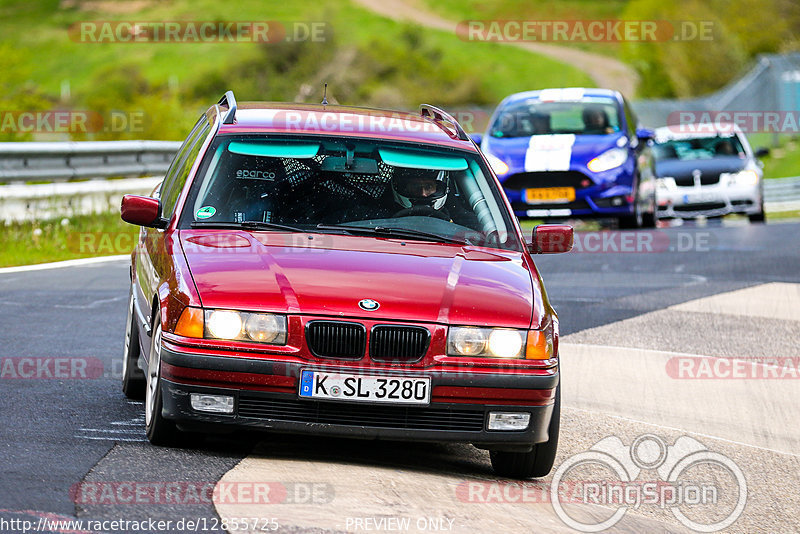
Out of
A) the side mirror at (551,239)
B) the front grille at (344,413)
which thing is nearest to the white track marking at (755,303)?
the side mirror at (551,239)

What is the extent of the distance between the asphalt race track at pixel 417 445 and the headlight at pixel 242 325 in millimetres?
539

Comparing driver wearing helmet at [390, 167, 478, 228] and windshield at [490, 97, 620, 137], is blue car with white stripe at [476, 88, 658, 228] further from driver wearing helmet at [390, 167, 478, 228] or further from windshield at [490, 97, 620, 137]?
Answer: driver wearing helmet at [390, 167, 478, 228]

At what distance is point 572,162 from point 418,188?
1053 centimetres

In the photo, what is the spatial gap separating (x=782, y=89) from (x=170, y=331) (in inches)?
1401

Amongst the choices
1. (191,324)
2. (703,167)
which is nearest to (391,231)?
(191,324)

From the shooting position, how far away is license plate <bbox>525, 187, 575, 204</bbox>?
17.2 m

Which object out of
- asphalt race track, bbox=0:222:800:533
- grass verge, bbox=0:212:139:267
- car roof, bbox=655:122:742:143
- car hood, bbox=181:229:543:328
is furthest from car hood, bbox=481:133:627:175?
car hood, bbox=181:229:543:328

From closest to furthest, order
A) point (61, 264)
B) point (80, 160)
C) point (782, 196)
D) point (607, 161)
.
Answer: point (61, 264) < point (607, 161) < point (80, 160) < point (782, 196)

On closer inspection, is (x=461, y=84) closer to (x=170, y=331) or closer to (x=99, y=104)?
(x=99, y=104)

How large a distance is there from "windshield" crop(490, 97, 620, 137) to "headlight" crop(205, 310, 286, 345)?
12772 millimetres

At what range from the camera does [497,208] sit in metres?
7.12

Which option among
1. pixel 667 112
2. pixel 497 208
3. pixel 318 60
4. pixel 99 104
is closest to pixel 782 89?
pixel 667 112

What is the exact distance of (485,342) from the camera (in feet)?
19.2

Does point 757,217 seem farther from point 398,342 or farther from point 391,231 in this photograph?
point 398,342
